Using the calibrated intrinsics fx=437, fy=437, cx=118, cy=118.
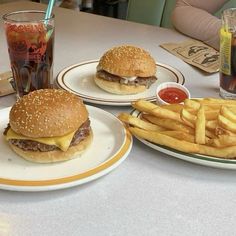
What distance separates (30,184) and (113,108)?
0.50 metres

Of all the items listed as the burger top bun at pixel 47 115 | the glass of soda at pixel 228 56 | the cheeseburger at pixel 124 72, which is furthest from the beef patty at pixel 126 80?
the burger top bun at pixel 47 115

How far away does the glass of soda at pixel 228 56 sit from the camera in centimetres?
133

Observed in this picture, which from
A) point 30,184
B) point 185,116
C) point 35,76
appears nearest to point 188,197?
point 185,116

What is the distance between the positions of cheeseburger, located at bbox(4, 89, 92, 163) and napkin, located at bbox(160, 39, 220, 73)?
73 centimetres

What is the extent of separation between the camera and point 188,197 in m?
0.95

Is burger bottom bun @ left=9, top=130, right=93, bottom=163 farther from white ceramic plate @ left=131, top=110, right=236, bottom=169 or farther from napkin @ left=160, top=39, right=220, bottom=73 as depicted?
napkin @ left=160, top=39, right=220, bottom=73

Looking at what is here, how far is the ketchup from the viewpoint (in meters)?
1.29

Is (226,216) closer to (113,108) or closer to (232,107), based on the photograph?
(232,107)

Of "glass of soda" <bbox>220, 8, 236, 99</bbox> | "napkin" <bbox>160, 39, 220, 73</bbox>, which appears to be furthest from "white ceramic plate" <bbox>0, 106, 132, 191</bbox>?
"napkin" <bbox>160, 39, 220, 73</bbox>

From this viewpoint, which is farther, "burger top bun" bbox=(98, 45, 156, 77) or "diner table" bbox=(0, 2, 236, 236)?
"burger top bun" bbox=(98, 45, 156, 77)

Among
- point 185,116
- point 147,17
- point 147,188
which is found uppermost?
point 185,116

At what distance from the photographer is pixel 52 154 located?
100 centimetres

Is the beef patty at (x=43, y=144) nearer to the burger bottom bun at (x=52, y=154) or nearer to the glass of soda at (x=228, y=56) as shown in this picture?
the burger bottom bun at (x=52, y=154)

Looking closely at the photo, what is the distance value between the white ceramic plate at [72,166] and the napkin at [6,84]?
0.24m
